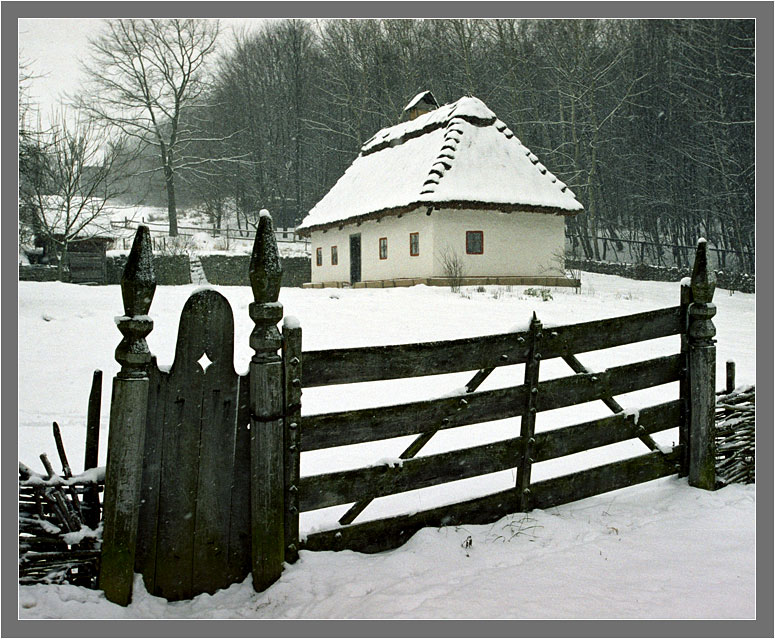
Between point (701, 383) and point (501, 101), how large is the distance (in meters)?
3.83

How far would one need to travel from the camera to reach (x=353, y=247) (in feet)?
46.3

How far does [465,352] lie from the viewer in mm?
2992

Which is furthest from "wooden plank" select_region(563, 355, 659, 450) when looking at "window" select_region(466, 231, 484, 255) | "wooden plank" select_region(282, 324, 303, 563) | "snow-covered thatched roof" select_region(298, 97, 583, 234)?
"window" select_region(466, 231, 484, 255)

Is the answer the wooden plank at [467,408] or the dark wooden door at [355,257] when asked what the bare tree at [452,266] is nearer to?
the dark wooden door at [355,257]

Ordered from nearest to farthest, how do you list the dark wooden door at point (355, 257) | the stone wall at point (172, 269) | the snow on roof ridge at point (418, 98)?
the stone wall at point (172, 269)
the snow on roof ridge at point (418, 98)
the dark wooden door at point (355, 257)

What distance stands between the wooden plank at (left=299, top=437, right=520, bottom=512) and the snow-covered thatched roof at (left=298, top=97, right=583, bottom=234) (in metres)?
8.20

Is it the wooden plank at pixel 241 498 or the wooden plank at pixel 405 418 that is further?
the wooden plank at pixel 405 418

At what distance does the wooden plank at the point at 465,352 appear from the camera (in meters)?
2.62

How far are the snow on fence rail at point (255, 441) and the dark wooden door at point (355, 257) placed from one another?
35.8ft

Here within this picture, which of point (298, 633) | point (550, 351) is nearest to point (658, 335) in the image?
point (550, 351)

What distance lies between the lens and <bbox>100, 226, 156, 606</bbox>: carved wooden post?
220cm

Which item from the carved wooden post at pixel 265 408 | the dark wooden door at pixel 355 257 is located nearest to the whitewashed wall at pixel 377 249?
the dark wooden door at pixel 355 257

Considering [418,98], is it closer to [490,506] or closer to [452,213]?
[490,506]

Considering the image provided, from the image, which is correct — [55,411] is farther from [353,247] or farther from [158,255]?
[353,247]
